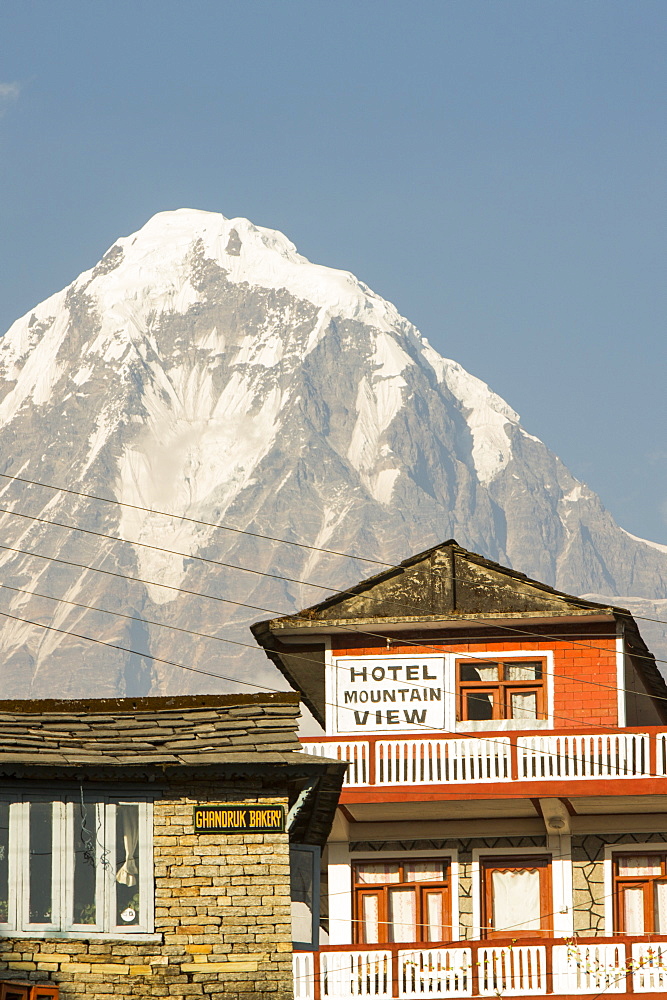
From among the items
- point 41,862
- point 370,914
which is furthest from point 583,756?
point 41,862

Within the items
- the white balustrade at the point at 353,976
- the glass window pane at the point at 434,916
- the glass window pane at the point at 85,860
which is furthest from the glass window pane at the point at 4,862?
the glass window pane at the point at 434,916

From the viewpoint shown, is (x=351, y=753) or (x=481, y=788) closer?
(x=481, y=788)

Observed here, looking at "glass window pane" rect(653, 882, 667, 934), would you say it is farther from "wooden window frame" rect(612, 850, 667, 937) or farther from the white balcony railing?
the white balcony railing

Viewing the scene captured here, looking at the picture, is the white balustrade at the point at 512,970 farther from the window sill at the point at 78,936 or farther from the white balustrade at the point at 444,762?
the window sill at the point at 78,936

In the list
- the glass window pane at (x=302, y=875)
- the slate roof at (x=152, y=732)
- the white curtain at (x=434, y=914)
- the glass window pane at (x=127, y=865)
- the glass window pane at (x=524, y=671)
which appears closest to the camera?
the glass window pane at (x=127, y=865)

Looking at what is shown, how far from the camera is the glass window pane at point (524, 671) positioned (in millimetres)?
40469

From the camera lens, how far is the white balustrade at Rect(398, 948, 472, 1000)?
32.6 metres

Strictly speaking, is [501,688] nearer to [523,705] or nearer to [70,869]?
[523,705]

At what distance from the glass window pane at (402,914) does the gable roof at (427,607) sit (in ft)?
16.9

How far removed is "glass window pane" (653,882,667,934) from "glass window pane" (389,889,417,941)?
506 cm

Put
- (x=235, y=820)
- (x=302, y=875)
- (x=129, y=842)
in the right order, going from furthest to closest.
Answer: (x=302, y=875) → (x=235, y=820) → (x=129, y=842)

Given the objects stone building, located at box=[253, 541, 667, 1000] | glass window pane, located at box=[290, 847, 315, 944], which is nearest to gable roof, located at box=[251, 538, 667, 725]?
stone building, located at box=[253, 541, 667, 1000]

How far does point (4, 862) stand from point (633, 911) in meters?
16.4

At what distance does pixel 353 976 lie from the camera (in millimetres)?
32406
